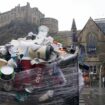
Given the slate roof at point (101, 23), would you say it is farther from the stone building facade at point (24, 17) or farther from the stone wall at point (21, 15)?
the stone wall at point (21, 15)

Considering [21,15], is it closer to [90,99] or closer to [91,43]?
[91,43]

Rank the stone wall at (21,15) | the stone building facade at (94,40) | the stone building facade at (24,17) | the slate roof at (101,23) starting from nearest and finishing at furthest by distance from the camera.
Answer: the stone building facade at (94,40), the slate roof at (101,23), the stone building facade at (24,17), the stone wall at (21,15)

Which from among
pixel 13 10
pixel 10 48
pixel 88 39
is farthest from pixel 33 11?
pixel 10 48

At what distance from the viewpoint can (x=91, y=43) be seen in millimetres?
50594

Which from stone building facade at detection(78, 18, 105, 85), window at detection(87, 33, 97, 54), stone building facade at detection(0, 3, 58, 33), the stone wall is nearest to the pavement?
stone building facade at detection(78, 18, 105, 85)

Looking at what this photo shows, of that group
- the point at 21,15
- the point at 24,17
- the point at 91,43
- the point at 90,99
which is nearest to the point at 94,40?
the point at 91,43

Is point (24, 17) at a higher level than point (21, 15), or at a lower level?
lower

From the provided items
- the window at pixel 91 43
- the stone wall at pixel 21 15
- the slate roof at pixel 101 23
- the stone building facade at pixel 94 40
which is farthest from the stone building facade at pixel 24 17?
the window at pixel 91 43

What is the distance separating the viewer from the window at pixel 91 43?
50406 millimetres

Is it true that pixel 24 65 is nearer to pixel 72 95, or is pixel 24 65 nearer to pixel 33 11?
pixel 72 95

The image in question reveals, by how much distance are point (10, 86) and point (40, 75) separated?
0.99 feet

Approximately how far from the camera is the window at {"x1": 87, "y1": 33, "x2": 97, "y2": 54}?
5041 centimetres

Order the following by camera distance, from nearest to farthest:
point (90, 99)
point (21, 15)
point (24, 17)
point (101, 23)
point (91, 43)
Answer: point (90, 99) < point (91, 43) < point (101, 23) < point (24, 17) < point (21, 15)

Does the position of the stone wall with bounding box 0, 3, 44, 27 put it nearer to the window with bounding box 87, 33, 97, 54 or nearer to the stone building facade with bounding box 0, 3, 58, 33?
the stone building facade with bounding box 0, 3, 58, 33
